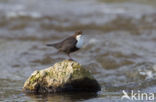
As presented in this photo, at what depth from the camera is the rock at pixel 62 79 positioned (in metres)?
5.90

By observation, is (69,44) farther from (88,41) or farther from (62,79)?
(88,41)

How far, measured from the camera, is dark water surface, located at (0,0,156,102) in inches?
263

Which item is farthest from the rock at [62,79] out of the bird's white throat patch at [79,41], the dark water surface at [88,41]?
the bird's white throat patch at [79,41]

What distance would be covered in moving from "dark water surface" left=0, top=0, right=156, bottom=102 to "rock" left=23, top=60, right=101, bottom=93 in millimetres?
175

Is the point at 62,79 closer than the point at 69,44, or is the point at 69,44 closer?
the point at 62,79

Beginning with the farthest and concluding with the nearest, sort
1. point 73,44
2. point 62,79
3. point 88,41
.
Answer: point 88,41
point 73,44
point 62,79

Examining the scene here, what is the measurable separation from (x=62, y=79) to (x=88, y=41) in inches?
194

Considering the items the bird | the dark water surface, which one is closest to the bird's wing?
the bird

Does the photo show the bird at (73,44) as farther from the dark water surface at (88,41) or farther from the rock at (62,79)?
the dark water surface at (88,41)

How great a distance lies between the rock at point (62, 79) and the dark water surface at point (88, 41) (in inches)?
6.9

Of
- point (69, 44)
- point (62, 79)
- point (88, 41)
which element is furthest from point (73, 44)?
point (88, 41)

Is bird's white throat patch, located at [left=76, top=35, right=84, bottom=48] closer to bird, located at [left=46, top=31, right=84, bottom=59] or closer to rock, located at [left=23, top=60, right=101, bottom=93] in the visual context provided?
bird, located at [left=46, top=31, right=84, bottom=59]

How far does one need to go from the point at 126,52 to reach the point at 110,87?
314 cm

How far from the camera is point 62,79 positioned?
19.3 ft
